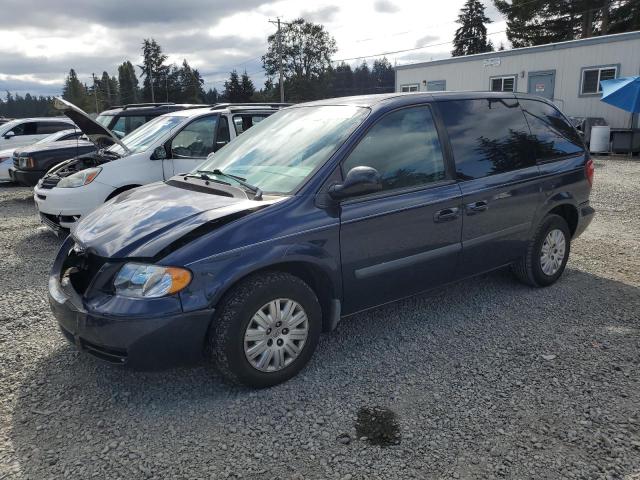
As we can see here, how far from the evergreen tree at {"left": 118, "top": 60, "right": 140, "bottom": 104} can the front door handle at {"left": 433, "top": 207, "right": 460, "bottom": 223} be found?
109 meters

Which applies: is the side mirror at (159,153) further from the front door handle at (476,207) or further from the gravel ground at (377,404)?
the front door handle at (476,207)

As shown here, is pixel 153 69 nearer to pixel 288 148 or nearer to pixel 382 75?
pixel 382 75

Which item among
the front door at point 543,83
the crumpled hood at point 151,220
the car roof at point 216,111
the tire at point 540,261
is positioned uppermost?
the front door at point 543,83

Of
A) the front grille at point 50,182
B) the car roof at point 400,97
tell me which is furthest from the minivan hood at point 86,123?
the car roof at point 400,97

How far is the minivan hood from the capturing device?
622 centimetres

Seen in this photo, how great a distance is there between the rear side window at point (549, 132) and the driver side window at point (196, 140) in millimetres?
4334

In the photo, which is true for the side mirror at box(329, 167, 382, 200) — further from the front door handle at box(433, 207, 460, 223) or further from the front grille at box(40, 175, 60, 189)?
the front grille at box(40, 175, 60, 189)

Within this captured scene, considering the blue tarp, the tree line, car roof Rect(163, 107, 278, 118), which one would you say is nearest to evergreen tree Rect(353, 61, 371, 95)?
the tree line

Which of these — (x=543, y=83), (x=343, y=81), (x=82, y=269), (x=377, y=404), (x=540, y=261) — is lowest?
(x=377, y=404)

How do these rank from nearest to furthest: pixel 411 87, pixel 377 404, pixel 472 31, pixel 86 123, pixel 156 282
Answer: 1. pixel 156 282
2. pixel 377 404
3. pixel 86 123
4. pixel 411 87
5. pixel 472 31

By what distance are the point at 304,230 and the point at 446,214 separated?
4.09 feet

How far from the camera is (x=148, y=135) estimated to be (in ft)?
24.1

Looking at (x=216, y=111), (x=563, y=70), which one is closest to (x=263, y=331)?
(x=216, y=111)

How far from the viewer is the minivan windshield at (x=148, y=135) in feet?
23.2
